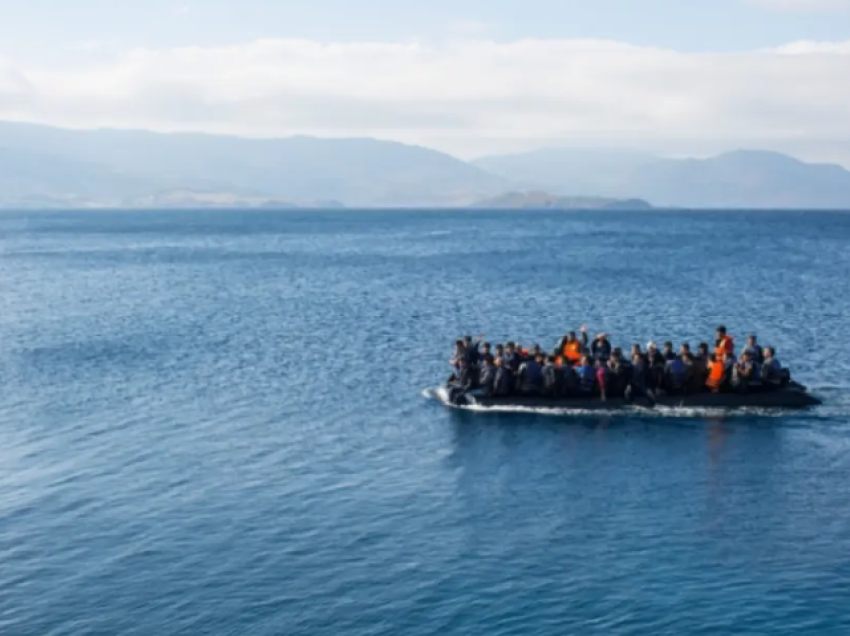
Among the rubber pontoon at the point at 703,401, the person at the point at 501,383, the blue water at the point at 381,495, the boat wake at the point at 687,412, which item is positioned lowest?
the blue water at the point at 381,495

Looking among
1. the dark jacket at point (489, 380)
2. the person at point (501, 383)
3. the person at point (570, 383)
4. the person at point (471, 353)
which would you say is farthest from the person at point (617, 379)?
the person at point (471, 353)

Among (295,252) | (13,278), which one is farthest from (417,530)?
(295,252)

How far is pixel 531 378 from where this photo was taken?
46.7m

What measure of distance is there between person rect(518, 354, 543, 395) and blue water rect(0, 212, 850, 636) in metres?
1.71

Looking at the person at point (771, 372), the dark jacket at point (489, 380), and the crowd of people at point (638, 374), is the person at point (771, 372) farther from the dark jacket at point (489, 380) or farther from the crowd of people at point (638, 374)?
the dark jacket at point (489, 380)

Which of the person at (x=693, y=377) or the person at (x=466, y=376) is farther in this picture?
the person at (x=466, y=376)

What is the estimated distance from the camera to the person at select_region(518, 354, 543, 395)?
4662cm

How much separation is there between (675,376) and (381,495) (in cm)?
1542

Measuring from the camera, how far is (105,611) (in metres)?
27.3

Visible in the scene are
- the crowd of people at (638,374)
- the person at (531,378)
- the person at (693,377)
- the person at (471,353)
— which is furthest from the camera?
the person at (471,353)

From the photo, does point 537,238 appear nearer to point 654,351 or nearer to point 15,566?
point 654,351

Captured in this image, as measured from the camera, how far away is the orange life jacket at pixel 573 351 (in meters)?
48.0

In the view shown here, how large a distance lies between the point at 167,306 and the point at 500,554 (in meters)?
60.7

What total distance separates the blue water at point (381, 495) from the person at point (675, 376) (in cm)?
146
